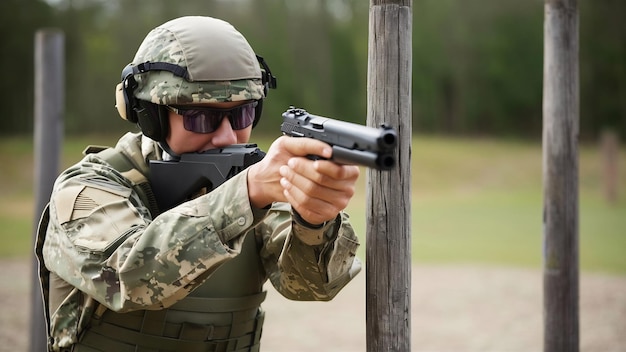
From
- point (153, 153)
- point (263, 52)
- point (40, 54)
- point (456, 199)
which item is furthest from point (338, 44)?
point (153, 153)

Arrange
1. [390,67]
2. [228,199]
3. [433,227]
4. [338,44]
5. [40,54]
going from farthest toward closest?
[338,44] → [433,227] → [40,54] → [390,67] → [228,199]

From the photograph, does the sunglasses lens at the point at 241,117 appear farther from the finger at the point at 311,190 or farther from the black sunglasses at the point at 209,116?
the finger at the point at 311,190

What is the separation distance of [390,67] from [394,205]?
0.43m

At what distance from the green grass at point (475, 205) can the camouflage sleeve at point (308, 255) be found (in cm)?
932

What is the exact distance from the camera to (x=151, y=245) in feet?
6.75

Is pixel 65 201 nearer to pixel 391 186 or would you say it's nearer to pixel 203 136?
pixel 203 136

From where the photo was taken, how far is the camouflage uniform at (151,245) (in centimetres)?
204

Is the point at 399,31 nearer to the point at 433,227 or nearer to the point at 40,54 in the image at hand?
the point at 40,54

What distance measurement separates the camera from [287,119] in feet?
6.97

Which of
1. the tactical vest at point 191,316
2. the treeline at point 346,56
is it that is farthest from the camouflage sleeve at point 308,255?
the treeline at point 346,56

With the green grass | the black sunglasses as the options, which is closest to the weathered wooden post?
the black sunglasses

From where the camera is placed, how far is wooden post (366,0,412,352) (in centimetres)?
238

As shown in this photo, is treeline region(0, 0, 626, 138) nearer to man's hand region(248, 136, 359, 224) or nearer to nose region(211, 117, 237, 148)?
nose region(211, 117, 237, 148)

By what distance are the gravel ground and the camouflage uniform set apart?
4.76 m
